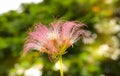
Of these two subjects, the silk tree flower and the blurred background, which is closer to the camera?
the silk tree flower

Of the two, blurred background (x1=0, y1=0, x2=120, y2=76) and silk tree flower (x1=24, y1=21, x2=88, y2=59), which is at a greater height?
blurred background (x1=0, y1=0, x2=120, y2=76)

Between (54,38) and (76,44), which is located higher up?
(76,44)

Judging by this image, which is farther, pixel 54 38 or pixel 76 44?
pixel 76 44

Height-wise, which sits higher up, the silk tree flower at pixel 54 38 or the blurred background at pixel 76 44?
the blurred background at pixel 76 44

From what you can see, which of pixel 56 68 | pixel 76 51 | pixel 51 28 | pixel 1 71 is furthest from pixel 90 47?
pixel 51 28
